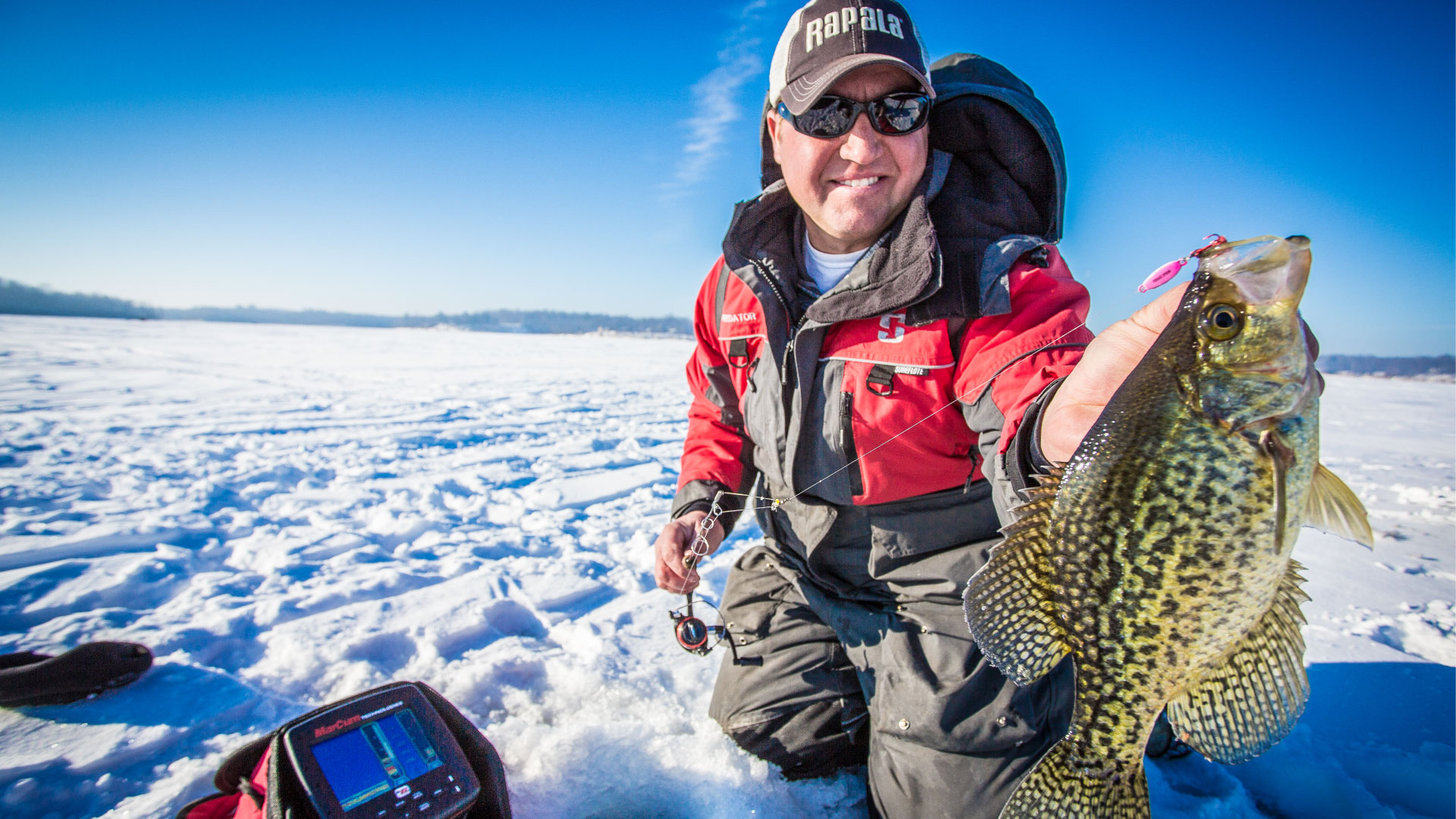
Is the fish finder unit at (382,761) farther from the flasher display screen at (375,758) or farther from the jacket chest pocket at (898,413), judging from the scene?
the jacket chest pocket at (898,413)

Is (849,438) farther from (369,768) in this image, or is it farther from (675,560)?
(369,768)

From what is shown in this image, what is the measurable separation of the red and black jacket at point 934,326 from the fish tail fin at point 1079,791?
0.68m

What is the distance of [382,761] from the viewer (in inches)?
59.9

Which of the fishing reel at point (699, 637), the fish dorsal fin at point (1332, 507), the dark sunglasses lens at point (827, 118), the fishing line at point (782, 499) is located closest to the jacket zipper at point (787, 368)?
the fishing line at point (782, 499)

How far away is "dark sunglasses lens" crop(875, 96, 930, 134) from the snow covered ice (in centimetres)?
245

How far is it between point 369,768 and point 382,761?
0.10ft

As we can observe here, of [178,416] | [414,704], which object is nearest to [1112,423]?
[414,704]

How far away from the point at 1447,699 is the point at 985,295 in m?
2.71

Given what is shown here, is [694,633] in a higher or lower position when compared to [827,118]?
lower

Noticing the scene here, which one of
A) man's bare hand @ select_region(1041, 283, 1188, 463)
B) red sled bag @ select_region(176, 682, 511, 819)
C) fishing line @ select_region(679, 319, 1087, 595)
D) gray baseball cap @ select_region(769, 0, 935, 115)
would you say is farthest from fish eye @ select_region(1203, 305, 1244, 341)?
red sled bag @ select_region(176, 682, 511, 819)

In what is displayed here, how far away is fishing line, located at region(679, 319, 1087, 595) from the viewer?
180 cm

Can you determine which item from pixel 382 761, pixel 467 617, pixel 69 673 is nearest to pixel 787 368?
pixel 382 761

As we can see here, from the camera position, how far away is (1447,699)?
2.43 m

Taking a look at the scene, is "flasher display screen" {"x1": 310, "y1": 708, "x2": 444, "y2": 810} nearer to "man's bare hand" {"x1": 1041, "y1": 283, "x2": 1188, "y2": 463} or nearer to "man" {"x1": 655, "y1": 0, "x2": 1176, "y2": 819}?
"man" {"x1": 655, "y1": 0, "x2": 1176, "y2": 819}
